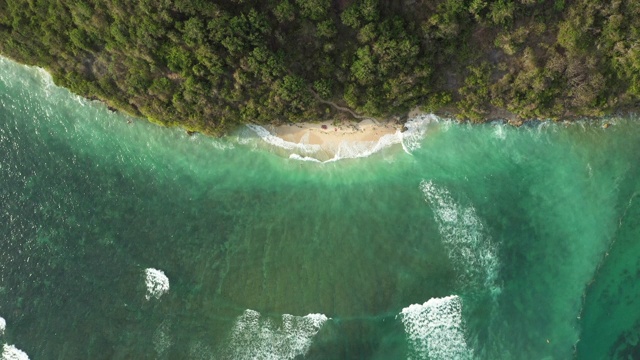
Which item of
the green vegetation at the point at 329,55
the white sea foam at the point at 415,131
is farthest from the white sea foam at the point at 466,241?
the green vegetation at the point at 329,55

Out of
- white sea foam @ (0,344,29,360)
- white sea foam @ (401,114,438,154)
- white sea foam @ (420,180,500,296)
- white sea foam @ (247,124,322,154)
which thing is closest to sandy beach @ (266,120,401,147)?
white sea foam @ (247,124,322,154)

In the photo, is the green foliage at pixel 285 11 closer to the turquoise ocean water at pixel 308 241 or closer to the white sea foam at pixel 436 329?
the turquoise ocean water at pixel 308 241

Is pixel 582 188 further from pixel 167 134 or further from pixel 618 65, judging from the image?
pixel 167 134

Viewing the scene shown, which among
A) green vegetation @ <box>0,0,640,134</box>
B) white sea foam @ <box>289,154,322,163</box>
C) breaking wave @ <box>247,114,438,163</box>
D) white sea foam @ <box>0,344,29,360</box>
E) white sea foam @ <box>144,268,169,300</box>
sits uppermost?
green vegetation @ <box>0,0,640,134</box>

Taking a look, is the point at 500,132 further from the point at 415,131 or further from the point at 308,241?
the point at 308,241

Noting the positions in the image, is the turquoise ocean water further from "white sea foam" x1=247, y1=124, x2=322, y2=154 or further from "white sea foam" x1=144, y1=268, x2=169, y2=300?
"white sea foam" x1=247, y1=124, x2=322, y2=154

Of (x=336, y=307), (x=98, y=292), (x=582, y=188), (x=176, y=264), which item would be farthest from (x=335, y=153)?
(x=98, y=292)

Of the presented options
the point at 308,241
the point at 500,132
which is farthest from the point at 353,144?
the point at 500,132
